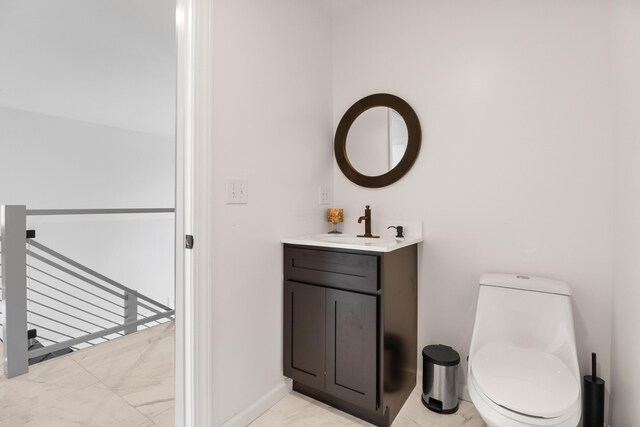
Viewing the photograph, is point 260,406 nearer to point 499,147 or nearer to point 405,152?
point 405,152

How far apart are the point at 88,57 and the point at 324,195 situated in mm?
2380

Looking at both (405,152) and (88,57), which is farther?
(88,57)

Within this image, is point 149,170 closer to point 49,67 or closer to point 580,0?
point 49,67

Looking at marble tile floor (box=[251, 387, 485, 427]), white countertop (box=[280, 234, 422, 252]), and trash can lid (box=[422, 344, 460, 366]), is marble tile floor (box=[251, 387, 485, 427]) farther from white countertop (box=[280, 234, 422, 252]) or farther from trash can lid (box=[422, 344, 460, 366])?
white countertop (box=[280, 234, 422, 252])

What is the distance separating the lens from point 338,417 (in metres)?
1.55

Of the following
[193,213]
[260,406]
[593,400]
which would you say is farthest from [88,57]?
[593,400]

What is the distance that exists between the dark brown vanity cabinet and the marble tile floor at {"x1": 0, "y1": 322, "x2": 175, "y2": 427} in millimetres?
803

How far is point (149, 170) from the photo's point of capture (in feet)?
17.4

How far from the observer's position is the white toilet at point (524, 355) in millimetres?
1004

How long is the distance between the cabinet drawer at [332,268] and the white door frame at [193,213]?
492 millimetres

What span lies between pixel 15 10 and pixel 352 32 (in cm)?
216

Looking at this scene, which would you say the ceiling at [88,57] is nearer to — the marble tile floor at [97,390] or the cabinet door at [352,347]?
the cabinet door at [352,347]

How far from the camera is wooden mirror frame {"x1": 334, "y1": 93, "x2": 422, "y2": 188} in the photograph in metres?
1.84

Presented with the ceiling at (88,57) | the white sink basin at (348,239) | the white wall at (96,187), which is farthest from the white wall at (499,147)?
the white wall at (96,187)
